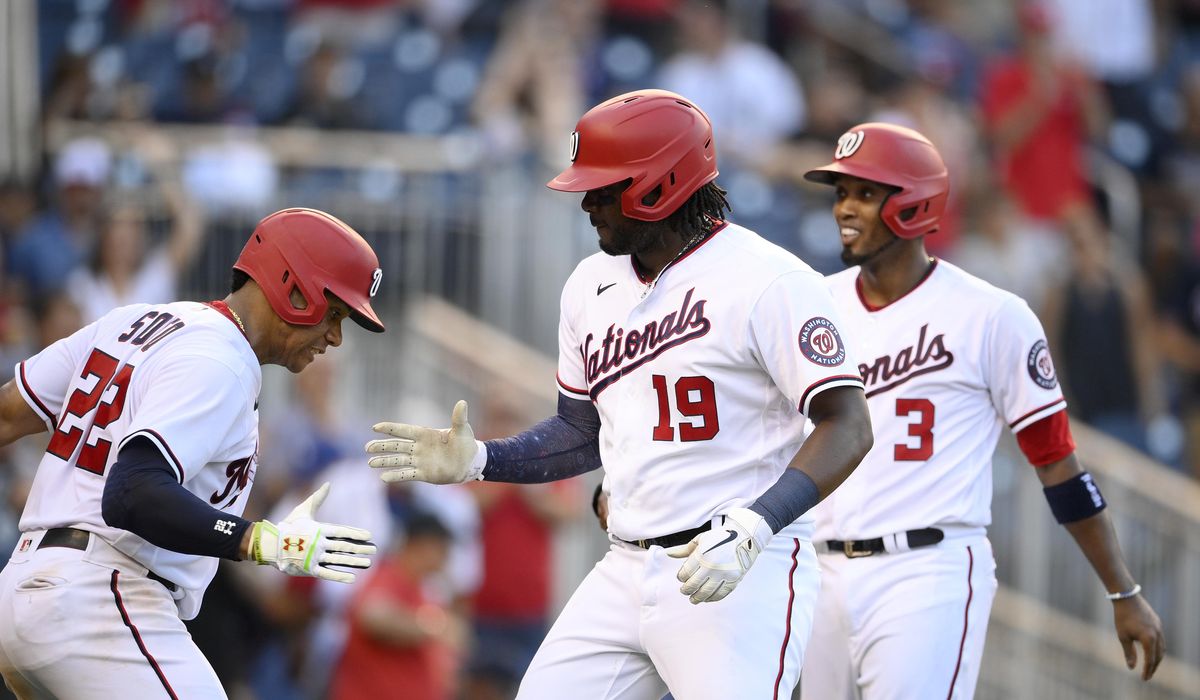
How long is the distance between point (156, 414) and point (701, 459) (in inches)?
59.3

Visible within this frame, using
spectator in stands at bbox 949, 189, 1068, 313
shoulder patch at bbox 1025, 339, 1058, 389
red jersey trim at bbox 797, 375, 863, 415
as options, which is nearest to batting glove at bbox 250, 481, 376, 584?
red jersey trim at bbox 797, 375, 863, 415

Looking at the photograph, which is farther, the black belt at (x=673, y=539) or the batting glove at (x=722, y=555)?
the black belt at (x=673, y=539)

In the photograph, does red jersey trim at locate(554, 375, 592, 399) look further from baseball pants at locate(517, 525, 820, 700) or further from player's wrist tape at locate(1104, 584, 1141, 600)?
player's wrist tape at locate(1104, 584, 1141, 600)

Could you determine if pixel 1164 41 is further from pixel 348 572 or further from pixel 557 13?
pixel 348 572

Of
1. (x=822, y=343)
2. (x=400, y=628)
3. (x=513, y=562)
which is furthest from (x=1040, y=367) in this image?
(x=513, y=562)

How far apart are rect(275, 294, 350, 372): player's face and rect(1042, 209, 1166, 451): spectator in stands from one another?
292 inches

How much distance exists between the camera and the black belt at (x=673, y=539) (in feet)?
15.2

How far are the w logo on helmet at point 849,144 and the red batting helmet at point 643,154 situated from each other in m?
1.18

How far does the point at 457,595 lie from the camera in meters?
9.27

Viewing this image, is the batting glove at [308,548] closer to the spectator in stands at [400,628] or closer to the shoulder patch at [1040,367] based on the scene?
the shoulder patch at [1040,367]

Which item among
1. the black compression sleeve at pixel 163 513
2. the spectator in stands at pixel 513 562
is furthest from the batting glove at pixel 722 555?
the spectator in stands at pixel 513 562

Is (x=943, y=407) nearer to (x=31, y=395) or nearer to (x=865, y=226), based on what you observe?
(x=865, y=226)

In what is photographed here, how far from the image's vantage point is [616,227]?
4.85m

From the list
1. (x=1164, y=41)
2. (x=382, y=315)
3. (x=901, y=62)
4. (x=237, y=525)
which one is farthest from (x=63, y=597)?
(x=1164, y=41)
